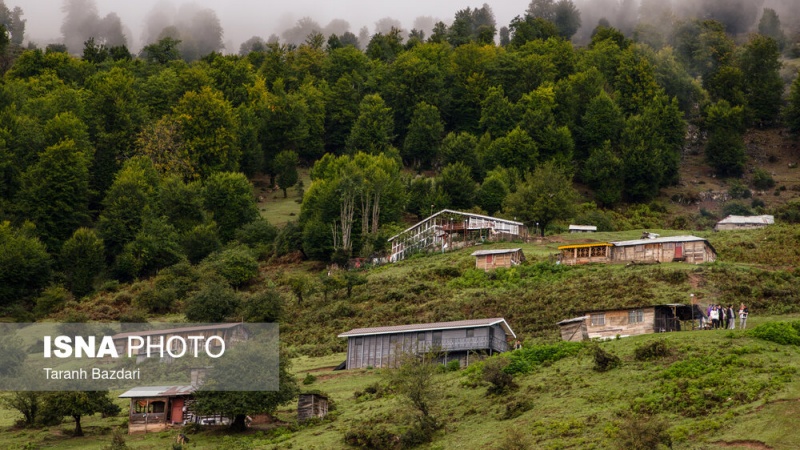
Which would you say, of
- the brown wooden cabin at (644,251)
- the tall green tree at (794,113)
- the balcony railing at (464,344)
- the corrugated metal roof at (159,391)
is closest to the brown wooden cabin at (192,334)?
the corrugated metal roof at (159,391)

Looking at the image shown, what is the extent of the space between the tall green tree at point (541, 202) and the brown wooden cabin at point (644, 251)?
1364 cm

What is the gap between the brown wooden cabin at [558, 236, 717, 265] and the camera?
98750mm

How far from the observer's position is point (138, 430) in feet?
234

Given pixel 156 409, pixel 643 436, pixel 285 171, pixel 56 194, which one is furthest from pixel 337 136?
pixel 643 436

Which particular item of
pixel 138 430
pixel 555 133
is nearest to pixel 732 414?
pixel 138 430

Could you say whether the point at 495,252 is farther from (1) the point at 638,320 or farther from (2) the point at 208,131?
(2) the point at 208,131

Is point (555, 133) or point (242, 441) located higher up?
point (555, 133)

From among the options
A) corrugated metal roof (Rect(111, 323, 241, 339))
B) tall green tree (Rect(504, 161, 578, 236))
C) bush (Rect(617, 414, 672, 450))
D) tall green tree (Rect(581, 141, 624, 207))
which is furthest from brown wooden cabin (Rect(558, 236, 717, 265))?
bush (Rect(617, 414, 672, 450))

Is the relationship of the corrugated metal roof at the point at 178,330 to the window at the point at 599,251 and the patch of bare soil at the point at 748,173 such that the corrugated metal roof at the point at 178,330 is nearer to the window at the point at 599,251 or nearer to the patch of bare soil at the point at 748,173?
the window at the point at 599,251

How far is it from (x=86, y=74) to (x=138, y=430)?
328ft

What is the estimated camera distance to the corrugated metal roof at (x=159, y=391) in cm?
7188

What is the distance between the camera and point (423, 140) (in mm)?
148500

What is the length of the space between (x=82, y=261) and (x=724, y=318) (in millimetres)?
59369

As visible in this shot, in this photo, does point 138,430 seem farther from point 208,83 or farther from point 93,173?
point 208,83
